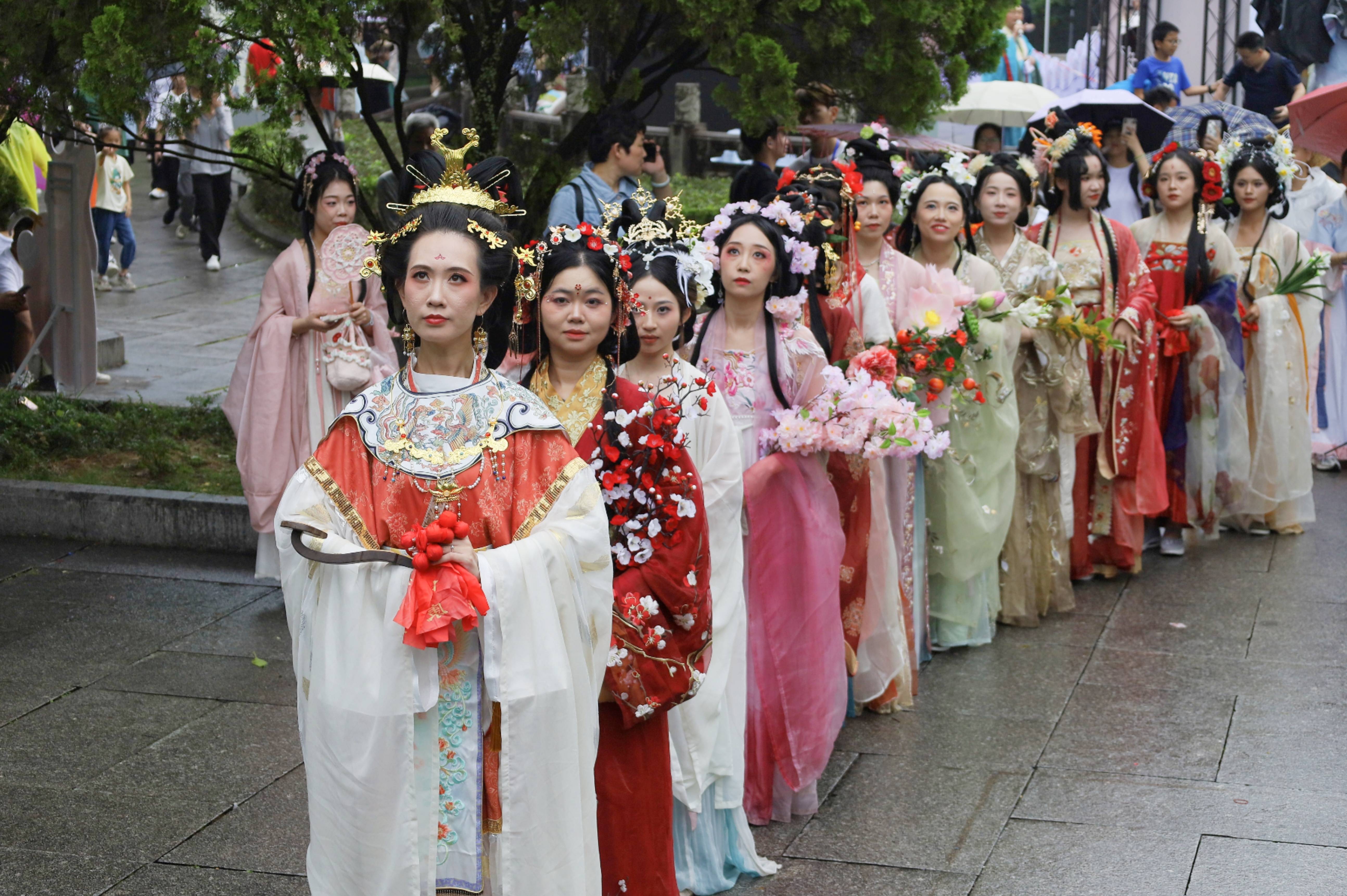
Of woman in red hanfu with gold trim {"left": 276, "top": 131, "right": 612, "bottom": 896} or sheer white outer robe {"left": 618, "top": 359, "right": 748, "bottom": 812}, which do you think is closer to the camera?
woman in red hanfu with gold trim {"left": 276, "top": 131, "right": 612, "bottom": 896}

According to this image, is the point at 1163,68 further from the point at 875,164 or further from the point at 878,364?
the point at 878,364

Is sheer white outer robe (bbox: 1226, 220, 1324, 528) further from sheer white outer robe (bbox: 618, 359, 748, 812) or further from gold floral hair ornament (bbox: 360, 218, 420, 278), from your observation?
gold floral hair ornament (bbox: 360, 218, 420, 278)

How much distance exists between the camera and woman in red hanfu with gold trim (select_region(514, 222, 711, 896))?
12.0ft

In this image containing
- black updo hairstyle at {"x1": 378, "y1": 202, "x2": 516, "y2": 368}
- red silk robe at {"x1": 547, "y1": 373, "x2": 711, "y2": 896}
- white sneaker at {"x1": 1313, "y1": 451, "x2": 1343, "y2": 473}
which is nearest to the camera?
black updo hairstyle at {"x1": 378, "y1": 202, "x2": 516, "y2": 368}

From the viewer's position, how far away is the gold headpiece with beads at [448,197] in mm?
3232

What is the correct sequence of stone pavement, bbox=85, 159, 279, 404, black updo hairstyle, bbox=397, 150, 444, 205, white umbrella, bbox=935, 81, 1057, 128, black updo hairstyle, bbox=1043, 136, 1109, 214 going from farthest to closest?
white umbrella, bbox=935, 81, 1057, 128 → stone pavement, bbox=85, 159, 279, 404 → black updo hairstyle, bbox=1043, 136, 1109, 214 → black updo hairstyle, bbox=397, 150, 444, 205

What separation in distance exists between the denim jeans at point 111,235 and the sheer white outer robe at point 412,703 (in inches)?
433

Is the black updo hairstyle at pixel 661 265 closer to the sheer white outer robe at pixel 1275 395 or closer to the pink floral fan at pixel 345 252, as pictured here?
the pink floral fan at pixel 345 252

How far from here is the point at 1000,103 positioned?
476 inches

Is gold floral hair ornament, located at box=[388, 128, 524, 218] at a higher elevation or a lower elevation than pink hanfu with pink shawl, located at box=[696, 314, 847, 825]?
higher

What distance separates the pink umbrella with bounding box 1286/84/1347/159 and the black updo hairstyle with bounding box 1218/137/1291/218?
0.58 feet

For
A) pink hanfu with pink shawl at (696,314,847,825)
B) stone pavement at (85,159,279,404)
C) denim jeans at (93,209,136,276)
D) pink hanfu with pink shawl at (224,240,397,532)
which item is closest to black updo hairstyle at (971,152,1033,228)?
pink hanfu with pink shawl at (696,314,847,825)

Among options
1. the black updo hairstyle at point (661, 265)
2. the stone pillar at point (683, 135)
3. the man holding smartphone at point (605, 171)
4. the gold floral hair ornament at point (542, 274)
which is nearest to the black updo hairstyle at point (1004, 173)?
the man holding smartphone at point (605, 171)

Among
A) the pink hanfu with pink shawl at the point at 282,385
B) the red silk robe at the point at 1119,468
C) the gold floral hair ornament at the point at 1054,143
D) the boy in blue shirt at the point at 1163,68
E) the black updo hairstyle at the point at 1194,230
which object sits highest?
the boy in blue shirt at the point at 1163,68
